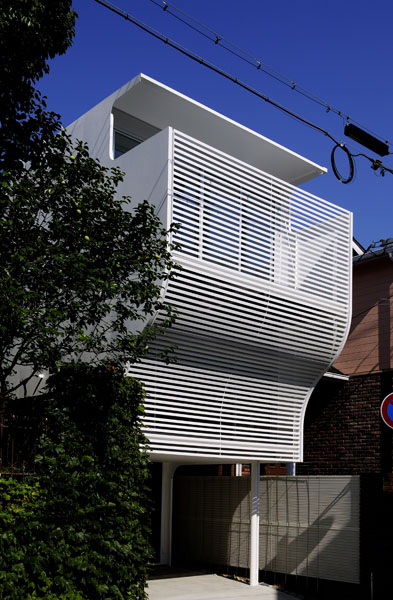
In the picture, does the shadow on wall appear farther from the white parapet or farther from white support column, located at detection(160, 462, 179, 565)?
the white parapet

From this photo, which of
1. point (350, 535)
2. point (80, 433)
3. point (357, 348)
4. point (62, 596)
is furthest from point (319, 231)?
point (62, 596)

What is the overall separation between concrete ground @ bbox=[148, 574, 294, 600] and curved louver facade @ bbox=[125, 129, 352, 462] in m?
2.54

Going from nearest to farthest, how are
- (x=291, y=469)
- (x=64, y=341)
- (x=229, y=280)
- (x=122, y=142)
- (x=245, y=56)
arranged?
Answer: (x=64, y=341), (x=245, y=56), (x=229, y=280), (x=122, y=142), (x=291, y=469)

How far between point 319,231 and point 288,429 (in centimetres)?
412

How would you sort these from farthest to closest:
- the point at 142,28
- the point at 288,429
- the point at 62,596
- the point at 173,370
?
1. the point at 288,429
2. the point at 173,370
3. the point at 142,28
4. the point at 62,596

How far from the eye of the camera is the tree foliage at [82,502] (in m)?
8.68

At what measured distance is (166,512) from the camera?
1706 cm

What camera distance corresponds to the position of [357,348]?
1722cm

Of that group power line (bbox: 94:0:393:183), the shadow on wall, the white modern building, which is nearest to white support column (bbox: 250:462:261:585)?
the white modern building

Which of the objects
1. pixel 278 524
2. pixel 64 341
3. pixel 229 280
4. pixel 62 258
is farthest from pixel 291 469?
pixel 62 258

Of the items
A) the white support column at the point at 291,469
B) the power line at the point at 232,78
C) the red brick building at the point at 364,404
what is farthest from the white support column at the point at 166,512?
the power line at the point at 232,78

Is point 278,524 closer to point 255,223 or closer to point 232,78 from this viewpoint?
point 255,223

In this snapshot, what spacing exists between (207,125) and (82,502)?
873cm

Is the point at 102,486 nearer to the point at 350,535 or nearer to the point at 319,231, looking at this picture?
the point at 350,535
